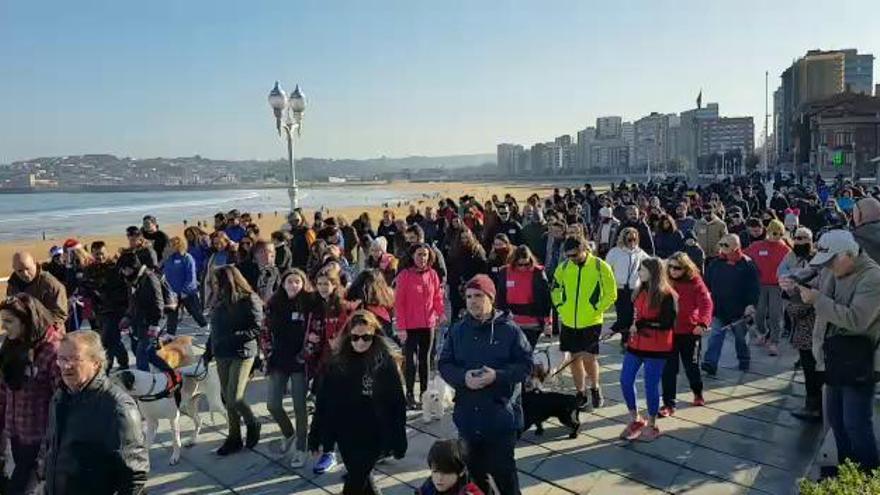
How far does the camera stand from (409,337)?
6789 millimetres

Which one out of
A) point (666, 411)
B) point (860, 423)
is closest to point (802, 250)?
point (666, 411)

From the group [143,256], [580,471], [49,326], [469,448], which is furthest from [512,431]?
[143,256]

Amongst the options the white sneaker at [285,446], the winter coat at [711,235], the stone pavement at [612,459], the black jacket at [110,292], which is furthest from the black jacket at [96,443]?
the winter coat at [711,235]

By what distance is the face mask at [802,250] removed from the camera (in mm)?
7531

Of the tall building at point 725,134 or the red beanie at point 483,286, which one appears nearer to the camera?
the red beanie at point 483,286

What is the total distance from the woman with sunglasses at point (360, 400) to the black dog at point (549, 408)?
6.11 feet

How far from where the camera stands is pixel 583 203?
1933 cm

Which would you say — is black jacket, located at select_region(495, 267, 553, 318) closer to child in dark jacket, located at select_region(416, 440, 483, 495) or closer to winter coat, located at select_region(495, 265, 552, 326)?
winter coat, located at select_region(495, 265, 552, 326)

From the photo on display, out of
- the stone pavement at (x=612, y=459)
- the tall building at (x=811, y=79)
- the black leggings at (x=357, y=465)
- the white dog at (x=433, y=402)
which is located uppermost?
the tall building at (x=811, y=79)

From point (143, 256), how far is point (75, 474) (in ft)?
18.0

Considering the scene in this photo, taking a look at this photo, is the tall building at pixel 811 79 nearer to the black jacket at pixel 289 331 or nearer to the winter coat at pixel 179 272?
the winter coat at pixel 179 272

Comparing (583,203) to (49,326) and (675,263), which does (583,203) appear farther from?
(49,326)

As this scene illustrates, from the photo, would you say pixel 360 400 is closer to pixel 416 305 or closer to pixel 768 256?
pixel 416 305

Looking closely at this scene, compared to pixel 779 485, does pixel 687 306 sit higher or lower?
higher
